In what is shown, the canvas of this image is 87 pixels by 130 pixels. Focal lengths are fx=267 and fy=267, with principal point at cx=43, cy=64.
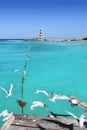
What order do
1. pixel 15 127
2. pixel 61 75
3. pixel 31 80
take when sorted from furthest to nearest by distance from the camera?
pixel 61 75 → pixel 31 80 → pixel 15 127

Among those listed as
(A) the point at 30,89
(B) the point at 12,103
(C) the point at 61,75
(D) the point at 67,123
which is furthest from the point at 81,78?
(D) the point at 67,123

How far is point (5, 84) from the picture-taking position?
20375 mm

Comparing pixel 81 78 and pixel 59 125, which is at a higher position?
pixel 59 125

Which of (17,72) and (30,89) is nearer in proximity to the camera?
(30,89)

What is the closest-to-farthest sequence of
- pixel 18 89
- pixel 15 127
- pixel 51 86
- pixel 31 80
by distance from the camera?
pixel 15 127 < pixel 18 89 < pixel 51 86 < pixel 31 80

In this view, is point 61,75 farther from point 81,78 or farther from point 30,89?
point 30,89

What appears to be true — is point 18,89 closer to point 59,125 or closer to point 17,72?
point 17,72

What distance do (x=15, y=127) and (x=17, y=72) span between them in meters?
18.5

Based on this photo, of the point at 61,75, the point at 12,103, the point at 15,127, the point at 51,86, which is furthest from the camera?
the point at 61,75

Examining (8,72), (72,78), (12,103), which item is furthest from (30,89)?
(8,72)

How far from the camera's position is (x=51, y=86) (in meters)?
19.7

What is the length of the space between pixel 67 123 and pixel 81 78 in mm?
16157

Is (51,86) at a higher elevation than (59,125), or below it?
below

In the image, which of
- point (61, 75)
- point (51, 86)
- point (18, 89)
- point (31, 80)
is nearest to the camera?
point (18, 89)
